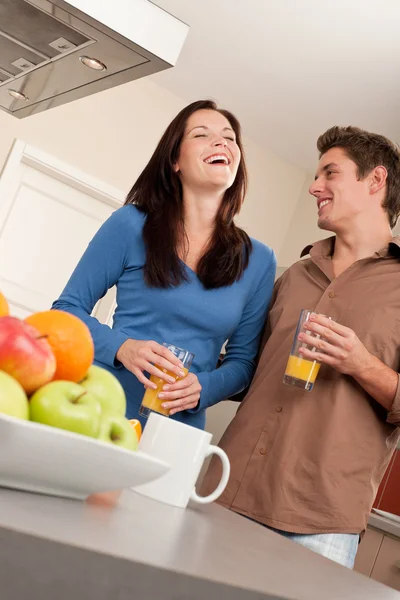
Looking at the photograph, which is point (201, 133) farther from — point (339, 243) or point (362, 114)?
point (362, 114)

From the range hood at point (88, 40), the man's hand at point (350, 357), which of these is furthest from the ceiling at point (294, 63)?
the man's hand at point (350, 357)

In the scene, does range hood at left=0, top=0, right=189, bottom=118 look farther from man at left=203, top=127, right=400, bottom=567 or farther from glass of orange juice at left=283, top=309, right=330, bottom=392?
glass of orange juice at left=283, top=309, right=330, bottom=392

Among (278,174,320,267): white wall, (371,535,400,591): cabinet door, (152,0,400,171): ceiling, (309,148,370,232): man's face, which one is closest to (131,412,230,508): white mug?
(309,148,370,232): man's face

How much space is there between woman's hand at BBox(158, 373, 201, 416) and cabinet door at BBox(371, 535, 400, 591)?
4.55 feet

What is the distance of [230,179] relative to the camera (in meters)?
1.81

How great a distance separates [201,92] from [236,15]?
117cm

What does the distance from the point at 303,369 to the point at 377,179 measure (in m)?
0.63

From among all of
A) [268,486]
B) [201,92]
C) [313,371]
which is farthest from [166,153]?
[201,92]

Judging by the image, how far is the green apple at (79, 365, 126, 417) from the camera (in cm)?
73

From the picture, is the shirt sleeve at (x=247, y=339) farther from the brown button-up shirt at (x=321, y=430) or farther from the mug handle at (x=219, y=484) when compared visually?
the mug handle at (x=219, y=484)

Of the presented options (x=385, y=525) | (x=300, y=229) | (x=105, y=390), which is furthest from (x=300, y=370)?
(x=300, y=229)

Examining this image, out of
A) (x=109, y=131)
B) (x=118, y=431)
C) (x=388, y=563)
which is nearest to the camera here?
(x=118, y=431)

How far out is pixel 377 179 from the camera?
1.87 meters

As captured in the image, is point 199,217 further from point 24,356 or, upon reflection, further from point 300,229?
point 300,229
